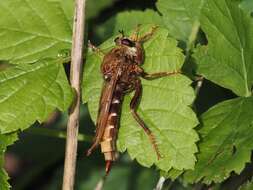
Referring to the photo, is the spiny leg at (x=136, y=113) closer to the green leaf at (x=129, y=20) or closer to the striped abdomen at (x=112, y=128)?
the striped abdomen at (x=112, y=128)

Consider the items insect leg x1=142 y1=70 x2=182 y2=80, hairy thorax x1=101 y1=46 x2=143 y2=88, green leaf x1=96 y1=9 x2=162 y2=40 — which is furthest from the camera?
green leaf x1=96 y1=9 x2=162 y2=40

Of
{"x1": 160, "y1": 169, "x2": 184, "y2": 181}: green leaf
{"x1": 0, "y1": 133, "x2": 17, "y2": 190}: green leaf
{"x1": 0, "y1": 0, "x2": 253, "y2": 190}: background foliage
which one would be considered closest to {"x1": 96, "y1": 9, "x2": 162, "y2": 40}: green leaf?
{"x1": 0, "y1": 0, "x2": 253, "y2": 190}: background foliage

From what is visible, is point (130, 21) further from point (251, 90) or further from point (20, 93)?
point (20, 93)

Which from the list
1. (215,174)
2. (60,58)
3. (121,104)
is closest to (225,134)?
(215,174)

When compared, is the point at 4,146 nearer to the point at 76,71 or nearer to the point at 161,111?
the point at 76,71

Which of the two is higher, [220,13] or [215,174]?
[220,13]

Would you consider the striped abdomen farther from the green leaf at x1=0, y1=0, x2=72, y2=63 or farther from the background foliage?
the green leaf at x1=0, y1=0, x2=72, y2=63
